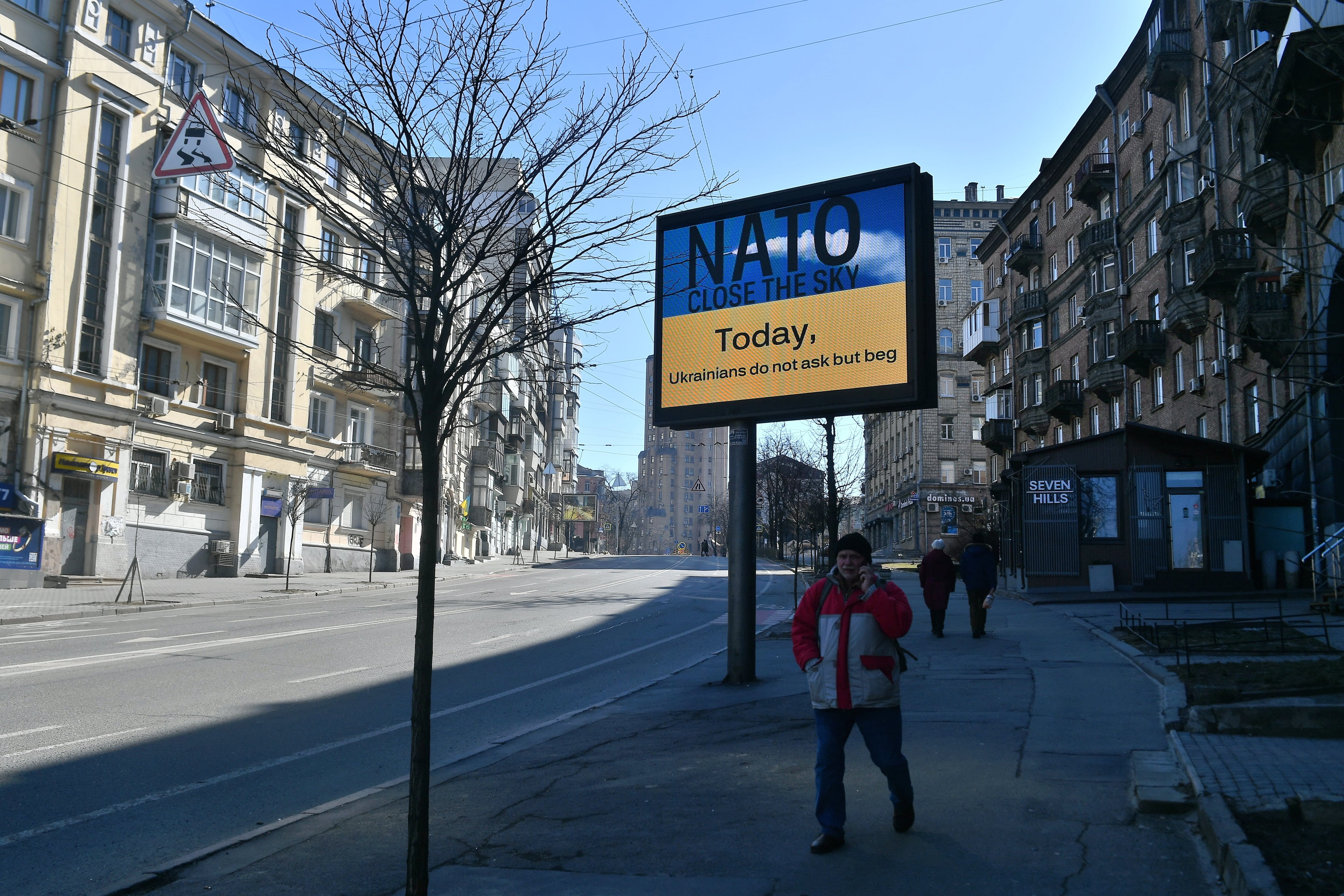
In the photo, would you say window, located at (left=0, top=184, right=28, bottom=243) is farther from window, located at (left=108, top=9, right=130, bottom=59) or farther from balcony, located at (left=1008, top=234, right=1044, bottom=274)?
balcony, located at (left=1008, top=234, right=1044, bottom=274)

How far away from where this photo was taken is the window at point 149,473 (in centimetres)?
3058

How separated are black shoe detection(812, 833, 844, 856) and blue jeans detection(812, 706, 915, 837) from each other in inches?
2.7

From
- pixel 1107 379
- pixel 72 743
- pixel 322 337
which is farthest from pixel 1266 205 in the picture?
pixel 322 337

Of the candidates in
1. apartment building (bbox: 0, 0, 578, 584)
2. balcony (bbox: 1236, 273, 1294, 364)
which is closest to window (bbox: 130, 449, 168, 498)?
apartment building (bbox: 0, 0, 578, 584)

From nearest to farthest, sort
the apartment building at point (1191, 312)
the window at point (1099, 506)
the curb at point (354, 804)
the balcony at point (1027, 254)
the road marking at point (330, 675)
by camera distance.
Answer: the curb at point (354, 804) < the road marking at point (330, 675) < the apartment building at point (1191, 312) < the window at point (1099, 506) < the balcony at point (1027, 254)

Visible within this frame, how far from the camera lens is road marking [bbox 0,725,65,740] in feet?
26.8

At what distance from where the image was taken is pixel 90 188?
93.2 ft

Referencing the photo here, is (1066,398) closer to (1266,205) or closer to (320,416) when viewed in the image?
(1266,205)

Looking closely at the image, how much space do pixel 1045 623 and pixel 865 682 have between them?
1364cm

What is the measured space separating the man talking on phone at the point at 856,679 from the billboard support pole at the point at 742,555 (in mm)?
6286

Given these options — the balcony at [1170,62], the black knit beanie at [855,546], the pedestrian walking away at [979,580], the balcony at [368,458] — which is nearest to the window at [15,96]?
the balcony at [368,458]

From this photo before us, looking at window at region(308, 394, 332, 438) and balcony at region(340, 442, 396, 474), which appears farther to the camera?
balcony at region(340, 442, 396, 474)

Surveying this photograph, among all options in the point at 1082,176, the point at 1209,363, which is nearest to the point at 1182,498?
the point at 1209,363

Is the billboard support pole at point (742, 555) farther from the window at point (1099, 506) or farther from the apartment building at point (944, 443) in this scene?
the apartment building at point (944, 443)
